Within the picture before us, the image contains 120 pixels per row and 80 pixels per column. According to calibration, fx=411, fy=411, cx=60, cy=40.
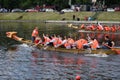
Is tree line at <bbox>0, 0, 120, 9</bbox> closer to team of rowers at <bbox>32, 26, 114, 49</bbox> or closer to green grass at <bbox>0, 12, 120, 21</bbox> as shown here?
green grass at <bbox>0, 12, 120, 21</bbox>

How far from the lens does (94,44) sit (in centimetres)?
4384

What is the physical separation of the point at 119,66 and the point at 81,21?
2395 inches

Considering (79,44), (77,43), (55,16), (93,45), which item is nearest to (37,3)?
(55,16)

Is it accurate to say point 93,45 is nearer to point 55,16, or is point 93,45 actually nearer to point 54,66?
point 54,66

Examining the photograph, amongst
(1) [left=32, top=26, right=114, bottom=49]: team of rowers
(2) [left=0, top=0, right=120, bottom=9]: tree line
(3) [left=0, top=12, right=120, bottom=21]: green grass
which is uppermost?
(1) [left=32, top=26, right=114, bottom=49]: team of rowers

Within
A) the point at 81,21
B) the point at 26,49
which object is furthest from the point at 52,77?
the point at 81,21

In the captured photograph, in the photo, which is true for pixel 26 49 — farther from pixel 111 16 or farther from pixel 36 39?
pixel 111 16

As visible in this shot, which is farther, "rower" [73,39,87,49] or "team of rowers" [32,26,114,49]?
"rower" [73,39,87,49]

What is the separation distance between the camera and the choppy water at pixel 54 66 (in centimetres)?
3347

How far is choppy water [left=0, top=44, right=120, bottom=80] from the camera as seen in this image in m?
33.5

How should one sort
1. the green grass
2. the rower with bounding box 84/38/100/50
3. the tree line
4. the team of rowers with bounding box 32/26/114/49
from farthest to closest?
the tree line → the green grass → the team of rowers with bounding box 32/26/114/49 → the rower with bounding box 84/38/100/50

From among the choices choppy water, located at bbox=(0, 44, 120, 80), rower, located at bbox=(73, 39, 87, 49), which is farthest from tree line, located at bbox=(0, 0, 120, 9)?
choppy water, located at bbox=(0, 44, 120, 80)

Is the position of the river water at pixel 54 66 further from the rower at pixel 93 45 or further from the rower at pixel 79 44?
the rower at pixel 79 44

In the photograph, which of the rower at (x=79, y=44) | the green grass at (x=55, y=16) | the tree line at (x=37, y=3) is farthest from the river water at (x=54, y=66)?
the tree line at (x=37, y=3)
